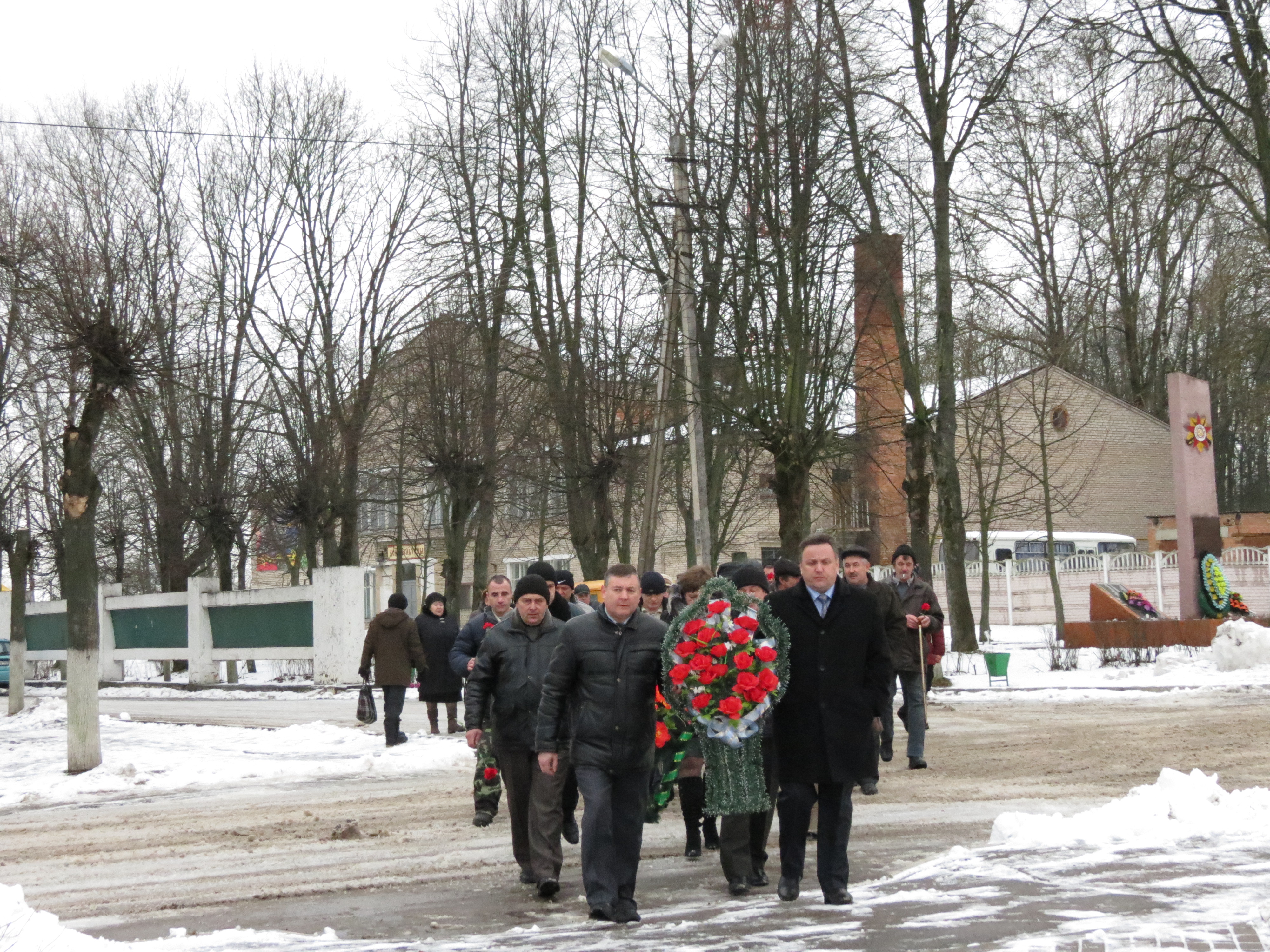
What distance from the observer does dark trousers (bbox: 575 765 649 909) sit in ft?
23.8

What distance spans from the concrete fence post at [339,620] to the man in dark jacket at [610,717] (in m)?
22.5

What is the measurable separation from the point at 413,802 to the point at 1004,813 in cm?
519

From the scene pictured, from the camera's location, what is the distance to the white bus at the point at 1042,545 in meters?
49.2

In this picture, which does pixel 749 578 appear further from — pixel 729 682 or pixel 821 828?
pixel 821 828

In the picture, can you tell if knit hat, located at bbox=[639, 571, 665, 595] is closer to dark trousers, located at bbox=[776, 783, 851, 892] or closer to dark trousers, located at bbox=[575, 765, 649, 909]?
dark trousers, located at bbox=[575, 765, 649, 909]

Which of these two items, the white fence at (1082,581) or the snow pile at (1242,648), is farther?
the white fence at (1082,581)

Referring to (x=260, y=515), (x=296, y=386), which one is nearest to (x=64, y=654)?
(x=260, y=515)

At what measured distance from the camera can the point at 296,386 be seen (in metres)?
36.2

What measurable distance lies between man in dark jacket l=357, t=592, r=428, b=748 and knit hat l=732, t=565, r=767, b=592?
26.7 feet

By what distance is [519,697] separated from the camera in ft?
28.3

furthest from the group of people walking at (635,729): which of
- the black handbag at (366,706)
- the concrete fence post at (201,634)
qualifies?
the concrete fence post at (201,634)

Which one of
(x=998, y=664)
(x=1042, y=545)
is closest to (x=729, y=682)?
(x=998, y=664)

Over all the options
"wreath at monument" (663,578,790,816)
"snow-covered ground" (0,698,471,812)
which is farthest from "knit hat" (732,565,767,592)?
"snow-covered ground" (0,698,471,812)

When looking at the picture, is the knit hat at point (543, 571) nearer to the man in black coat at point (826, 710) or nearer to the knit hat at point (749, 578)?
the knit hat at point (749, 578)
